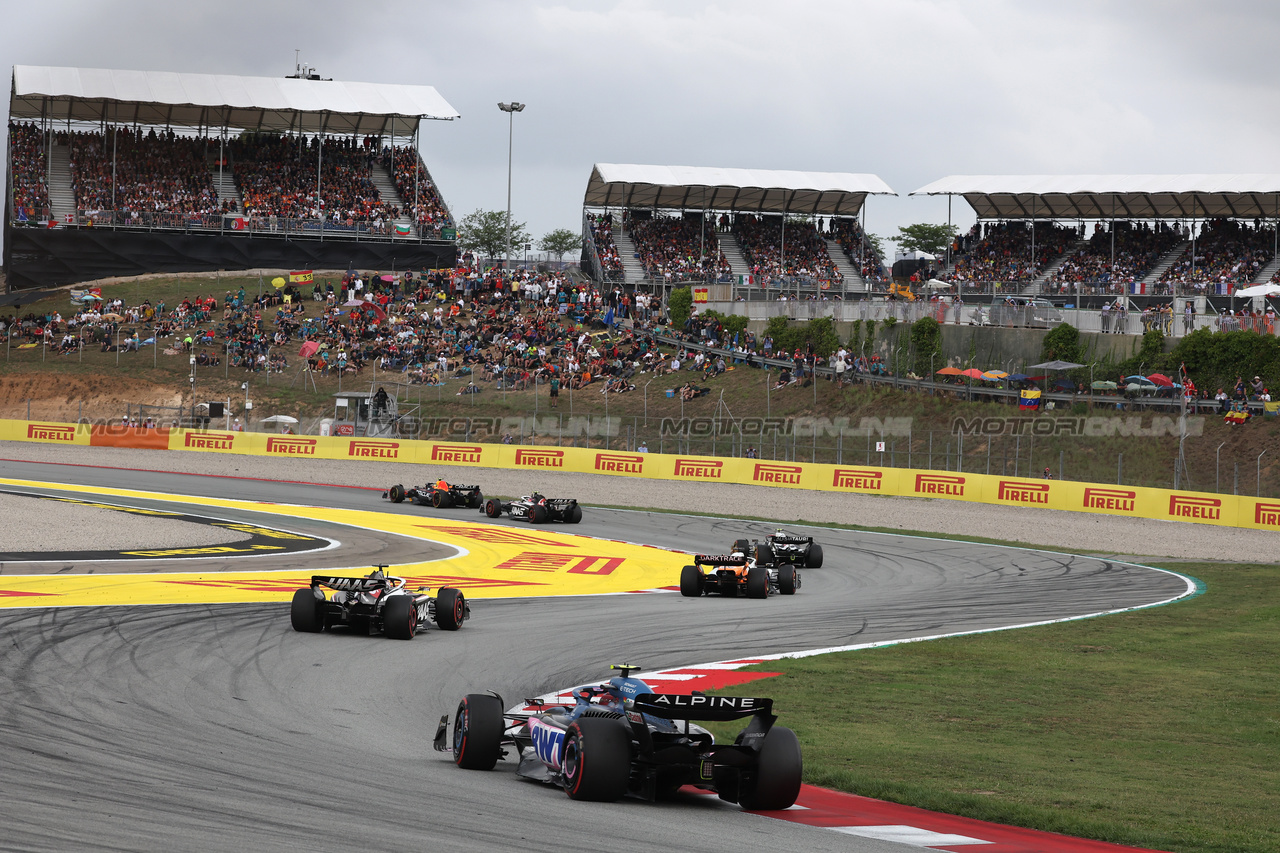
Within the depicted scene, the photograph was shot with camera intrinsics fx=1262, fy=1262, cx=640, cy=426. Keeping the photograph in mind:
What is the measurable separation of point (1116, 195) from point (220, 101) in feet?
152

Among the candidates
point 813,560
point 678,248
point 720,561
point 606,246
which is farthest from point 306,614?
point 678,248

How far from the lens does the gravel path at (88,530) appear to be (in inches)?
959

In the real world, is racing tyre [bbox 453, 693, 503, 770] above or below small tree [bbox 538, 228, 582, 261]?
below

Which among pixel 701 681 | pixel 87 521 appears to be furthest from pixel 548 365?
pixel 701 681

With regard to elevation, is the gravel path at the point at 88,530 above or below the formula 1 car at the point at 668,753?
below

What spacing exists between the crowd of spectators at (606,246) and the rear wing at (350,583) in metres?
46.9

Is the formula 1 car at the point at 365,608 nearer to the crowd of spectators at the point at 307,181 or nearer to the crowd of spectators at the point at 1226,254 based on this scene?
the crowd of spectators at the point at 1226,254

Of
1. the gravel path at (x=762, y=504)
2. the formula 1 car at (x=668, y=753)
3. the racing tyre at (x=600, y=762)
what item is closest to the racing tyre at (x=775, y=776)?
the formula 1 car at (x=668, y=753)

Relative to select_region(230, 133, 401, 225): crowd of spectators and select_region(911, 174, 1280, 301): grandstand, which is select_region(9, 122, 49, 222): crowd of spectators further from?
select_region(911, 174, 1280, 301): grandstand

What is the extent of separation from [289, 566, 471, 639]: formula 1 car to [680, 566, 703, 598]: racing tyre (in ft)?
21.4

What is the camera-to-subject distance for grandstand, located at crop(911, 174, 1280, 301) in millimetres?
57656

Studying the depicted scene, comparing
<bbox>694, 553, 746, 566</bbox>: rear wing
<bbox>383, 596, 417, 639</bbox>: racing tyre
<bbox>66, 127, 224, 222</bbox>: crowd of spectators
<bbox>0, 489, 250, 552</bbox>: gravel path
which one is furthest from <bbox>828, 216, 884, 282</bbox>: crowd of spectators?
<bbox>383, 596, 417, 639</bbox>: racing tyre

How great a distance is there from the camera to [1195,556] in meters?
31.3

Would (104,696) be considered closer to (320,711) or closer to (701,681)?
(320,711)
